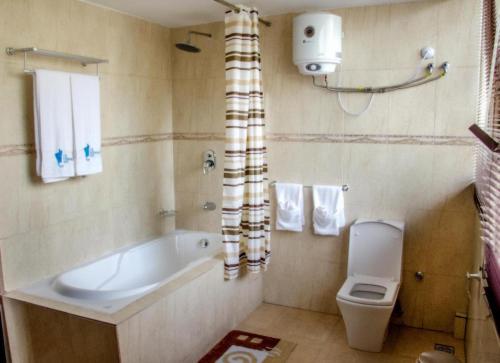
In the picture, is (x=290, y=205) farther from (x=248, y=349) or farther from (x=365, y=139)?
(x=248, y=349)

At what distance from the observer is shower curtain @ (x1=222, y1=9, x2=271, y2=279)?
3.20 m

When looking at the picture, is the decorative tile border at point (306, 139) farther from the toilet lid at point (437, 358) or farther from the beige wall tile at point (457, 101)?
the toilet lid at point (437, 358)

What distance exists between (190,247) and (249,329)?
961 mm

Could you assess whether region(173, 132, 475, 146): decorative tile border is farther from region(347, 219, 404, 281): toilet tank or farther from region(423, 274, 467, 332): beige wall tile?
region(423, 274, 467, 332): beige wall tile

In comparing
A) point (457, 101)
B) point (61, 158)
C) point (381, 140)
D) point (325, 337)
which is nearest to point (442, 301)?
point (325, 337)

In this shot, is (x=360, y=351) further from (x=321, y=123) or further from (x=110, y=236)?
(x=110, y=236)

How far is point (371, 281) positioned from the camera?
3305 mm

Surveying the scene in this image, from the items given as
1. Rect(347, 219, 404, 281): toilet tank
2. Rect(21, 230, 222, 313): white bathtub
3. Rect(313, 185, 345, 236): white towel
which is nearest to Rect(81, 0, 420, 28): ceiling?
Rect(313, 185, 345, 236): white towel

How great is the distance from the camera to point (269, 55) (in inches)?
143

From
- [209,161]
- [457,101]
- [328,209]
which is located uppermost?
[457,101]

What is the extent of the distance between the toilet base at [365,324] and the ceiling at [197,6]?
6.94 ft

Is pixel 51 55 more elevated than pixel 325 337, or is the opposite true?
pixel 51 55

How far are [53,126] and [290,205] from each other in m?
1.86

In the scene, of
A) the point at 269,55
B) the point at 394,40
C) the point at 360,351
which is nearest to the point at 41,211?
the point at 269,55
